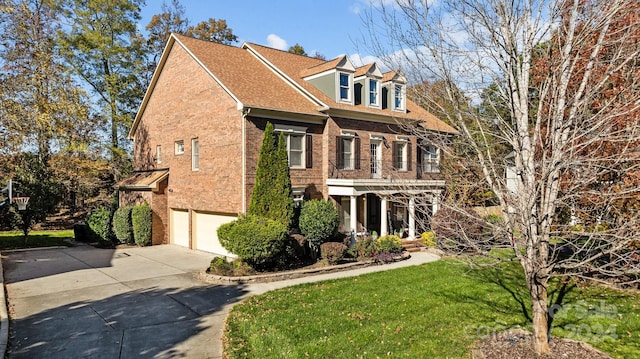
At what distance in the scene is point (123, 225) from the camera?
63.4 feet

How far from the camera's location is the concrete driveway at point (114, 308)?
7.03m

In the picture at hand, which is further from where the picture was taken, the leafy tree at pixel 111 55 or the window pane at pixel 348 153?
the leafy tree at pixel 111 55

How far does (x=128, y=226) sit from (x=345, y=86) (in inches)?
486

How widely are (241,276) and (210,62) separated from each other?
1024 centimetres

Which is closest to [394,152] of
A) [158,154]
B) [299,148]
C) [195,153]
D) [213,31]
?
[299,148]

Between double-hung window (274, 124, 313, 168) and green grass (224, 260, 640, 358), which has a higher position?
double-hung window (274, 124, 313, 168)

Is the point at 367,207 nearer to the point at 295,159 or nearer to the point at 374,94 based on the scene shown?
A: the point at 295,159

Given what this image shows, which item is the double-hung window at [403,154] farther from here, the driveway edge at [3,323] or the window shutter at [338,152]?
the driveway edge at [3,323]

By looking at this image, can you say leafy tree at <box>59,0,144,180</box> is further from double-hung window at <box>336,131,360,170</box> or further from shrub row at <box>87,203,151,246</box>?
double-hung window at <box>336,131,360,170</box>

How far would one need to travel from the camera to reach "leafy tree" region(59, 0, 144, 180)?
2742 cm

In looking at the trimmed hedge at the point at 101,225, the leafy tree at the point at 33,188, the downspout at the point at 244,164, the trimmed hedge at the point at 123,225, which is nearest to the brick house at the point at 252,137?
the downspout at the point at 244,164

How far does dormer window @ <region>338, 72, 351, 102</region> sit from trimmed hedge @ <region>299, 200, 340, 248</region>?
6.37 metres

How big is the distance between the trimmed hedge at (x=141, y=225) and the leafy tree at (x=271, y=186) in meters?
7.84

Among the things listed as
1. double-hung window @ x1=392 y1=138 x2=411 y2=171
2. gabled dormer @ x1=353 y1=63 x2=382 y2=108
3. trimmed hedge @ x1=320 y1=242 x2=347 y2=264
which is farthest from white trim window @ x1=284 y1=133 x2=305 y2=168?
double-hung window @ x1=392 y1=138 x2=411 y2=171
